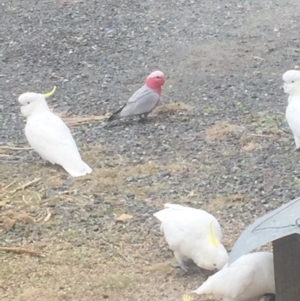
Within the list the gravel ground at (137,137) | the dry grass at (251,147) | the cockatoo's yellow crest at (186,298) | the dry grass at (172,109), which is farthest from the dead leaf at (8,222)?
the dry grass at (172,109)

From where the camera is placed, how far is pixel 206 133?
4.00 metres

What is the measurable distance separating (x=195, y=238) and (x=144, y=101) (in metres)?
1.89

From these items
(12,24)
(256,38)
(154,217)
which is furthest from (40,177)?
(12,24)

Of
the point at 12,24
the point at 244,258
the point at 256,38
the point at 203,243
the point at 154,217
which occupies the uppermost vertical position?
the point at 244,258

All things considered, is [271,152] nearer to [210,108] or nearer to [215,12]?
[210,108]

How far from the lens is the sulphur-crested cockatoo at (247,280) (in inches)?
85.0

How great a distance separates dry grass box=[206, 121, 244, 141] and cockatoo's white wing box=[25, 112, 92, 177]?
0.79m

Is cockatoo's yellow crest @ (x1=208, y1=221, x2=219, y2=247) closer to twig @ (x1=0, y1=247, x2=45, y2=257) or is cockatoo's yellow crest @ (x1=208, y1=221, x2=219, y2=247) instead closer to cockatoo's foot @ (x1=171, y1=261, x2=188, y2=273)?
cockatoo's foot @ (x1=171, y1=261, x2=188, y2=273)

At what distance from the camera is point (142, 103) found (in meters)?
4.27

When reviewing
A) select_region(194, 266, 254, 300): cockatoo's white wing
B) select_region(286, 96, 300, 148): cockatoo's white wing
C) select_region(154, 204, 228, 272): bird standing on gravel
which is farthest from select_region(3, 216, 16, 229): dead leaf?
select_region(286, 96, 300, 148): cockatoo's white wing

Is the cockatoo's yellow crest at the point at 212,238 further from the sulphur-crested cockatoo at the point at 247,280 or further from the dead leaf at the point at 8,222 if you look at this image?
the dead leaf at the point at 8,222

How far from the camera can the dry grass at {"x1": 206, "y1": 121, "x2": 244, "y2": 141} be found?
3.94 m

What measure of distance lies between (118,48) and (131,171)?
2518 millimetres

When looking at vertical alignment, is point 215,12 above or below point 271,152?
below
